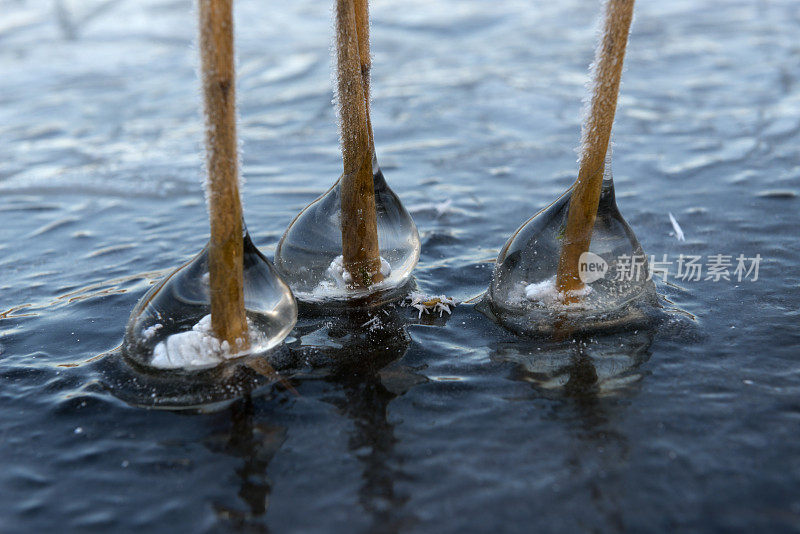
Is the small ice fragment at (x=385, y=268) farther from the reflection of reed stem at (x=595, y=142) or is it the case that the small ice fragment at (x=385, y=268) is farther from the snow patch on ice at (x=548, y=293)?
the reflection of reed stem at (x=595, y=142)

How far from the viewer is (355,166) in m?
3.64

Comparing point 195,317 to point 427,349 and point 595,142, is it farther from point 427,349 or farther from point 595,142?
point 595,142

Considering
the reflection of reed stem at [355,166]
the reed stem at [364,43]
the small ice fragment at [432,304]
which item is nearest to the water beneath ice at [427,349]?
the small ice fragment at [432,304]

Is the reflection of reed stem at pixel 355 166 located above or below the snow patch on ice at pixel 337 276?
above

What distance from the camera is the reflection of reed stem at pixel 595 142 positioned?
3037mm

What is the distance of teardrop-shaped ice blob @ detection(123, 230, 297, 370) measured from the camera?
10.4ft

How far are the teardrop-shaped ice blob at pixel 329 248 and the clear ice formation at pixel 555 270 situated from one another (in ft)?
2.03

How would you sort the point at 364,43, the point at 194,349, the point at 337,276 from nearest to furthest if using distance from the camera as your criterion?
the point at 194,349
the point at 364,43
the point at 337,276

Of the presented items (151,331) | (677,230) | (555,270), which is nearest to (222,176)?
(151,331)

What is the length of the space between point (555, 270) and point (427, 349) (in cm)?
75

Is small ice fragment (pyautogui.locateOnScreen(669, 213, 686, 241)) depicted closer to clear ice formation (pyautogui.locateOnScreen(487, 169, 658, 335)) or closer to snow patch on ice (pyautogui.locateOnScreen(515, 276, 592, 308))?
clear ice formation (pyautogui.locateOnScreen(487, 169, 658, 335))

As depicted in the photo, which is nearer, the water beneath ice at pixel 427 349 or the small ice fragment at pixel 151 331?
the water beneath ice at pixel 427 349

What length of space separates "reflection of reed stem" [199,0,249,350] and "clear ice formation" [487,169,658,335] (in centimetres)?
140

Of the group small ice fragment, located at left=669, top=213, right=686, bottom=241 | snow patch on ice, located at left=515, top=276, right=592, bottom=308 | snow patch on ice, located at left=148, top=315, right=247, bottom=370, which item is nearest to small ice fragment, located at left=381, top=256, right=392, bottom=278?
snow patch on ice, located at left=515, top=276, right=592, bottom=308
